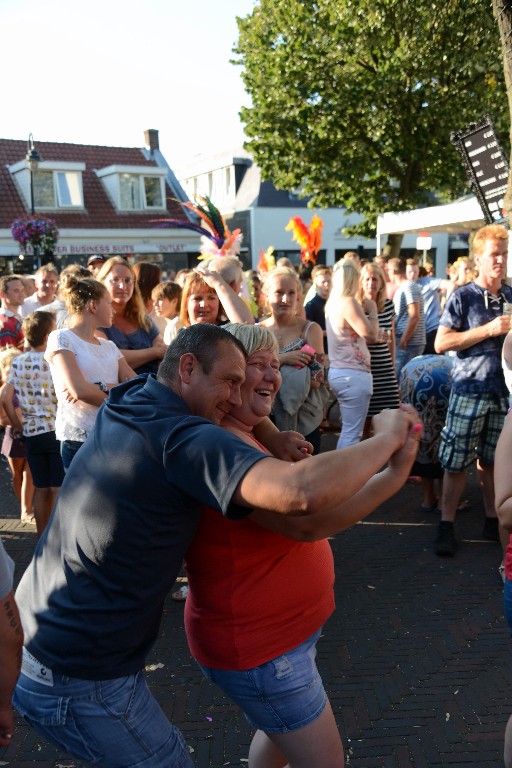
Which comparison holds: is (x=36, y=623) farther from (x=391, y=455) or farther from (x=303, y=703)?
(x=391, y=455)

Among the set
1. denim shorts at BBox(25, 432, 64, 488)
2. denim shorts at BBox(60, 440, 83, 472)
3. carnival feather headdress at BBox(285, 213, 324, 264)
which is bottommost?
denim shorts at BBox(25, 432, 64, 488)

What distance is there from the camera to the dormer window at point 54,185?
26.4 meters

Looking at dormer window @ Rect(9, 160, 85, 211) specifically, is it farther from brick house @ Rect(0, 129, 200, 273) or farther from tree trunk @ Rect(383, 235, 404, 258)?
tree trunk @ Rect(383, 235, 404, 258)

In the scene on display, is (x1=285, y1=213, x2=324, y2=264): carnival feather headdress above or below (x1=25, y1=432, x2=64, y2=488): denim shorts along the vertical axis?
above

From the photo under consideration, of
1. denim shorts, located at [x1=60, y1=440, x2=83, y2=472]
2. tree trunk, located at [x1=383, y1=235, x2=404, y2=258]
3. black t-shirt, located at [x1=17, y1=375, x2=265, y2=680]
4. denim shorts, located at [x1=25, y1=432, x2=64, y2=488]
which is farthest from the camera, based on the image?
tree trunk, located at [x1=383, y1=235, x2=404, y2=258]

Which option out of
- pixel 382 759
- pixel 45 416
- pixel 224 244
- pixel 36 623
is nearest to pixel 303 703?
pixel 36 623

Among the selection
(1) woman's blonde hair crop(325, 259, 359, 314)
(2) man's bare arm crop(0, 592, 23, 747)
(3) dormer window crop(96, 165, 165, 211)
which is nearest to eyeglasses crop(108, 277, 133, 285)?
(1) woman's blonde hair crop(325, 259, 359, 314)

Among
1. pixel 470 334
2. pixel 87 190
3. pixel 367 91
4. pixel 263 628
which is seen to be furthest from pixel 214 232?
pixel 87 190

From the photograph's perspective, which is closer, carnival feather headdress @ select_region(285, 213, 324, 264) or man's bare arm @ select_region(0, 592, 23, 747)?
man's bare arm @ select_region(0, 592, 23, 747)

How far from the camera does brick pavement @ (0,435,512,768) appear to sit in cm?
291

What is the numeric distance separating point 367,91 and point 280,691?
16.7 metres

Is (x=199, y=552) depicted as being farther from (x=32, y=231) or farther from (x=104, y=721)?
(x=32, y=231)

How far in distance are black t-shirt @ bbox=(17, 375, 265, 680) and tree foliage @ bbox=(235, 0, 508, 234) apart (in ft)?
52.2

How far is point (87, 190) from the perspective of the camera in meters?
28.3
